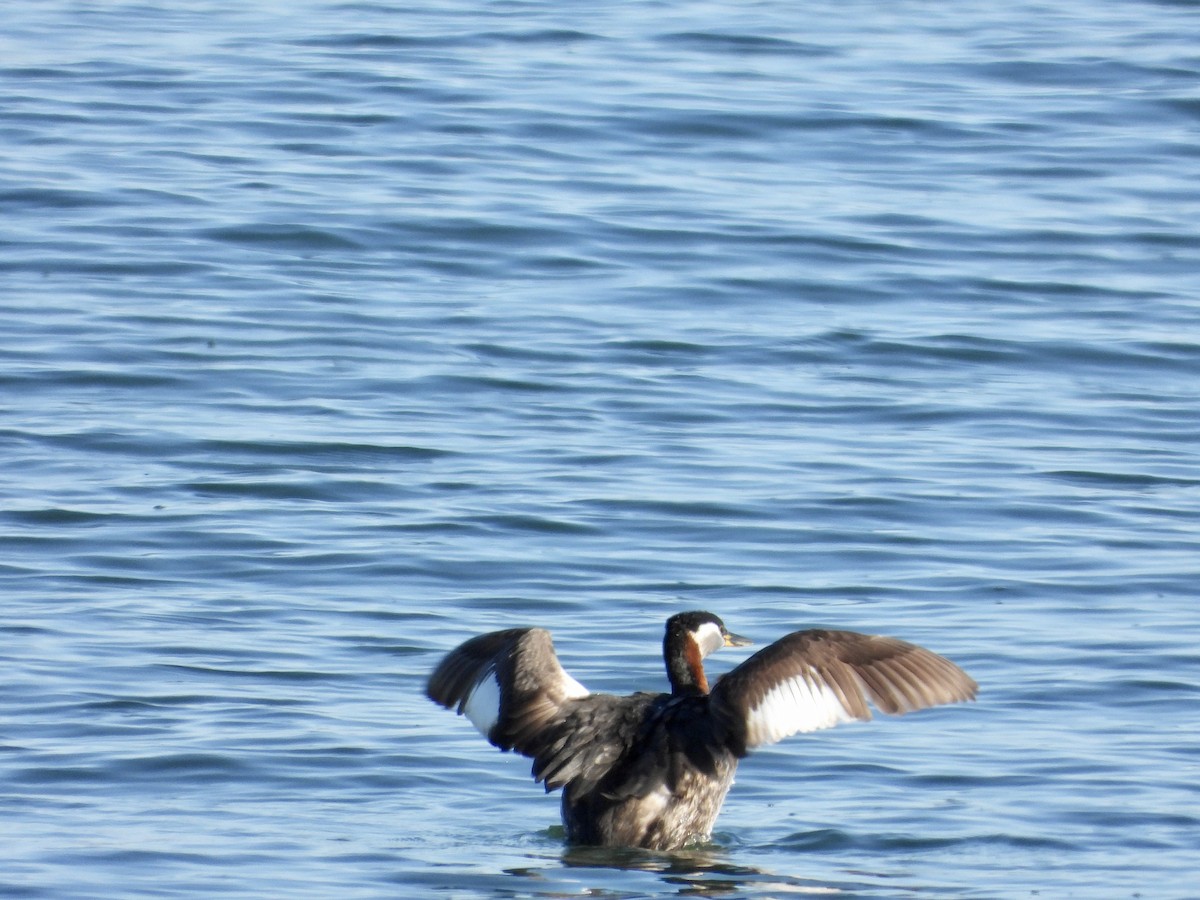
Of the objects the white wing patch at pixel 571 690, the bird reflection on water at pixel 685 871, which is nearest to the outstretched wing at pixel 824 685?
the bird reflection on water at pixel 685 871

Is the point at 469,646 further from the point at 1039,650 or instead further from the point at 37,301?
the point at 37,301

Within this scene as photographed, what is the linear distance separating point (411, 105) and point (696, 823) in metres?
13.4

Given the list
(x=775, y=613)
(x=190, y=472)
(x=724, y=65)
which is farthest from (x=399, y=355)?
(x=724, y=65)

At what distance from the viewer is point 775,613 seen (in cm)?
950

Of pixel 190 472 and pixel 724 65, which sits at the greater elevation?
pixel 724 65

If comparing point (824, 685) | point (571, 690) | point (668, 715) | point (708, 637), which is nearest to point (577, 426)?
point (708, 637)

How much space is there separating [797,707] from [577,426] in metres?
5.61

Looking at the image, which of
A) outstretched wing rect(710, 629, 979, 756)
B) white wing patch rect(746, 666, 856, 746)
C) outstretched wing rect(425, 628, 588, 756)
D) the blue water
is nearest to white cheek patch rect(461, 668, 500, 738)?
outstretched wing rect(425, 628, 588, 756)

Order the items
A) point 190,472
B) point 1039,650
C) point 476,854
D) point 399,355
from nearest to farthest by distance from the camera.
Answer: point 476,854 → point 1039,650 → point 190,472 → point 399,355

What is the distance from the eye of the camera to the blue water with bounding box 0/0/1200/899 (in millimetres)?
7410

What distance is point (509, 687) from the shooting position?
7230mm

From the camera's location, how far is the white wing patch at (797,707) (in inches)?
268

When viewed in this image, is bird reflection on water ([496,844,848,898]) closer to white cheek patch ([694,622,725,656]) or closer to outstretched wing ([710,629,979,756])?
outstretched wing ([710,629,979,756])

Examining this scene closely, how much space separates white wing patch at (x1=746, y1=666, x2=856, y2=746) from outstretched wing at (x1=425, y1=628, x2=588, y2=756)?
2.30ft
